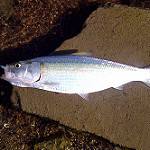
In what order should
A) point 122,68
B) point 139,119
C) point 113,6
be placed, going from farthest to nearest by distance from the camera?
point 113,6
point 139,119
point 122,68

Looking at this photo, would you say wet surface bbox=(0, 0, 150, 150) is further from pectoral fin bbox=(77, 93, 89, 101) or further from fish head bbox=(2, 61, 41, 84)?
fish head bbox=(2, 61, 41, 84)

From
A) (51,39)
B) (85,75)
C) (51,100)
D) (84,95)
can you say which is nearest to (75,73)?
(85,75)

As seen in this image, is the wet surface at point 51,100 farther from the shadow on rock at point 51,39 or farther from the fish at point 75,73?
the fish at point 75,73

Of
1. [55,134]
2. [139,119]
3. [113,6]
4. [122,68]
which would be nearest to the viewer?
[122,68]

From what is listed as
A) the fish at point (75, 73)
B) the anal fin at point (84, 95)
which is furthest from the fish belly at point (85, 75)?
the anal fin at point (84, 95)

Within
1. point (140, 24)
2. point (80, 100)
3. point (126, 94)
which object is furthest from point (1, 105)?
point (140, 24)

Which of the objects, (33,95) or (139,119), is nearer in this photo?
(139,119)

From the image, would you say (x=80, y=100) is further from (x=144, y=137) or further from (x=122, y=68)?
(x=144, y=137)
